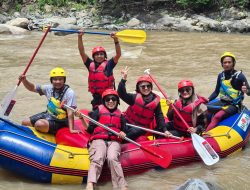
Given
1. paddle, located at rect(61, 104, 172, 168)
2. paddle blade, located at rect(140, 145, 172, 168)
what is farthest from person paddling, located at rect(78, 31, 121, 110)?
paddle blade, located at rect(140, 145, 172, 168)

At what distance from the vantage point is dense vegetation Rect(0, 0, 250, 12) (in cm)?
1781

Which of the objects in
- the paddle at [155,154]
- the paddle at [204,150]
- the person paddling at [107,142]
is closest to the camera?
the person paddling at [107,142]

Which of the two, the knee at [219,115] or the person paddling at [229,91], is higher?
the person paddling at [229,91]

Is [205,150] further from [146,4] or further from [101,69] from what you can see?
[146,4]

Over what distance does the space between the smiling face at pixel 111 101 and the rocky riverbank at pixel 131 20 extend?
11.9m

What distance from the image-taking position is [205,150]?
4.28m

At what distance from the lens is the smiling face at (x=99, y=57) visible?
5.12 m

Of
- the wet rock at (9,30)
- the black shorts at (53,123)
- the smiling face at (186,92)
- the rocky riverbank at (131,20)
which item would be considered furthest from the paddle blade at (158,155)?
the wet rock at (9,30)

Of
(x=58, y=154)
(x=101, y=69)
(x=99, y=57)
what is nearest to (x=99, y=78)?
(x=101, y=69)

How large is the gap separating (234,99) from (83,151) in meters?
2.09

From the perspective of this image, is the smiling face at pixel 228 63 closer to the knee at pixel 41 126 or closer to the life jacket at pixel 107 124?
the life jacket at pixel 107 124

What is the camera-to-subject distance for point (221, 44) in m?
13.0

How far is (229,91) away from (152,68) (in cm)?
496

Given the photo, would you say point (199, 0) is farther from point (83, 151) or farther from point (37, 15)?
point (83, 151)
